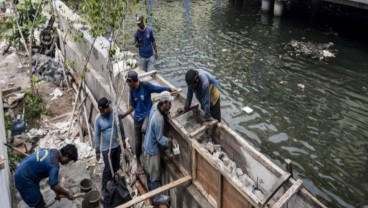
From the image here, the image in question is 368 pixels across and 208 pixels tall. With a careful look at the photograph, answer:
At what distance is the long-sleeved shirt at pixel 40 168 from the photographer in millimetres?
5855

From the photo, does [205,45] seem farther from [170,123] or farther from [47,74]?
[170,123]

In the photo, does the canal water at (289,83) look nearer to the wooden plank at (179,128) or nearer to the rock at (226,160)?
the wooden plank at (179,128)

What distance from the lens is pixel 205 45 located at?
18.2 metres

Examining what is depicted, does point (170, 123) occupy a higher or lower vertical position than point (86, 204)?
higher

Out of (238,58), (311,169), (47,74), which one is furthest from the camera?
(238,58)

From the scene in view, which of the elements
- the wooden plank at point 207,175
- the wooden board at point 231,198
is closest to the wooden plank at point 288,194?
the wooden board at point 231,198

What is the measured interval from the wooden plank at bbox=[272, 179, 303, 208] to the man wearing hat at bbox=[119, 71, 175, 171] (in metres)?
3.35

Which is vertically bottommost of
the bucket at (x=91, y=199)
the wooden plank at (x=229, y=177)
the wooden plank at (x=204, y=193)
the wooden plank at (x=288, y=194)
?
the bucket at (x=91, y=199)

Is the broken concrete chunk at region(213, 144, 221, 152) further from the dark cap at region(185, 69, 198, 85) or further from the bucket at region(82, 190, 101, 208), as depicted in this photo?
the bucket at region(82, 190, 101, 208)

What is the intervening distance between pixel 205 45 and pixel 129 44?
401 centimetres

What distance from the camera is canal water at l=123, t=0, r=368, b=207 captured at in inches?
372

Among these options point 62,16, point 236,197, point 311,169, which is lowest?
point 311,169

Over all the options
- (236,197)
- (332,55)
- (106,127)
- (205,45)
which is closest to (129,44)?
(205,45)

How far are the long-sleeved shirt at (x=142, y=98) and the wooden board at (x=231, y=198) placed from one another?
2469mm
